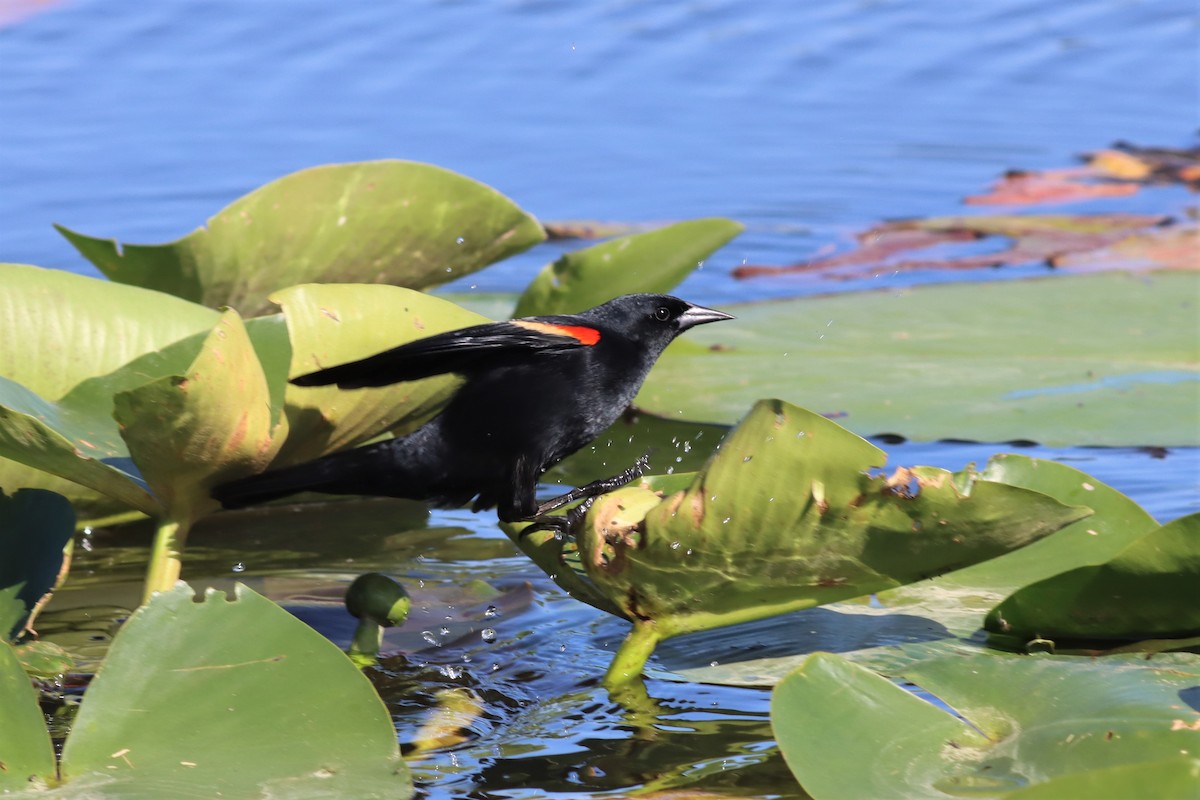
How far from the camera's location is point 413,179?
3625 mm

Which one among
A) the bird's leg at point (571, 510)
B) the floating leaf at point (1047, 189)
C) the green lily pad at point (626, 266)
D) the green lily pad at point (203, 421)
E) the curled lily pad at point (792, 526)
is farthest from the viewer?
the floating leaf at point (1047, 189)

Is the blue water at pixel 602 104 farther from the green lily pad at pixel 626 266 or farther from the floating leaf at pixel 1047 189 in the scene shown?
the green lily pad at pixel 626 266

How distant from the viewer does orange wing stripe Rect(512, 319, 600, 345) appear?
3.36m

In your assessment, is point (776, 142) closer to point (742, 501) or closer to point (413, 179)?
point (413, 179)

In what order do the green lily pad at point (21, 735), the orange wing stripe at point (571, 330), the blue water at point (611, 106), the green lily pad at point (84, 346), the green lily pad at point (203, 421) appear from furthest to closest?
the blue water at point (611, 106) → the orange wing stripe at point (571, 330) → the green lily pad at point (84, 346) → the green lily pad at point (203, 421) → the green lily pad at point (21, 735)

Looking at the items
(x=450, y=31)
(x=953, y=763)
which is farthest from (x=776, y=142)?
(x=953, y=763)

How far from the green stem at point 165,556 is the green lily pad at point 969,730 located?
1.15 meters

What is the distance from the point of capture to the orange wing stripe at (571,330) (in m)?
3.36

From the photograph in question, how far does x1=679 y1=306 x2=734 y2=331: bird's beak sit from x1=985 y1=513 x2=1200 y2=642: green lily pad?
1246 millimetres

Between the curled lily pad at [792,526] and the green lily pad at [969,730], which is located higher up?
the curled lily pad at [792,526]

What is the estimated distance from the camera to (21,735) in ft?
6.78

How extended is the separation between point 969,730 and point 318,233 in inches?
80.0

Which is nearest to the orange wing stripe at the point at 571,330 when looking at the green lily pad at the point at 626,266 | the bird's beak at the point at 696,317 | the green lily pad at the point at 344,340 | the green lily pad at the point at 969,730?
the green lily pad at the point at 344,340

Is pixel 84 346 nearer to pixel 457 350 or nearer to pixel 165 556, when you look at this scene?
pixel 165 556
